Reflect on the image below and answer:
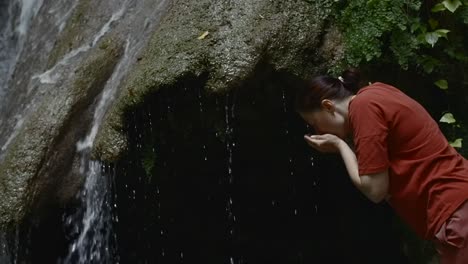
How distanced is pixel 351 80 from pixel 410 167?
1.68ft

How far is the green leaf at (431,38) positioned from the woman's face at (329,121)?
63.7 inches

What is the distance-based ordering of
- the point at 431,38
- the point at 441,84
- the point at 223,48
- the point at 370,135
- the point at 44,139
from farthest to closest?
the point at 44,139
the point at 441,84
the point at 431,38
the point at 223,48
the point at 370,135

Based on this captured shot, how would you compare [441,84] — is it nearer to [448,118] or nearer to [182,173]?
[448,118]

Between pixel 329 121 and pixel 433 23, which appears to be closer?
pixel 329 121

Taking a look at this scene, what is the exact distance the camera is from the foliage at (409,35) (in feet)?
14.1

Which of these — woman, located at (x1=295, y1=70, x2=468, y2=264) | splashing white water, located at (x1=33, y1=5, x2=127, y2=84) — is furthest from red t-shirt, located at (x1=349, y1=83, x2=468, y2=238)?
splashing white water, located at (x1=33, y1=5, x2=127, y2=84)

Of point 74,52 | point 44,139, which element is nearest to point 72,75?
point 74,52

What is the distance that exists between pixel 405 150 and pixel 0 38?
6.15 metres

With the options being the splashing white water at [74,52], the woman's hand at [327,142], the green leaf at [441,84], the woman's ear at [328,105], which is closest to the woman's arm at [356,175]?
the woman's hand at [327,142]

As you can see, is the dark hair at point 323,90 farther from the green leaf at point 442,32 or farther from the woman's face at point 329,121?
the green leaf at point 442,32

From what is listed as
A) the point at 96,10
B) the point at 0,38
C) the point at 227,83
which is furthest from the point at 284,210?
the point at 0,38

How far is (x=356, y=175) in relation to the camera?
2.79m

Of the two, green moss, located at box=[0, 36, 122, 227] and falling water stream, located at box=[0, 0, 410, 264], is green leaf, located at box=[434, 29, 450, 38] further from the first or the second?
green moss, located at box=[0, 36, 122, 227]

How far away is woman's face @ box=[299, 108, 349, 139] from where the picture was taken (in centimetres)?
295
